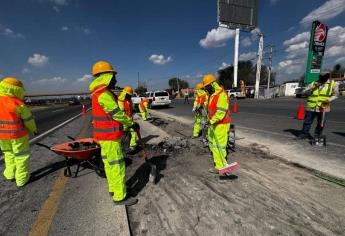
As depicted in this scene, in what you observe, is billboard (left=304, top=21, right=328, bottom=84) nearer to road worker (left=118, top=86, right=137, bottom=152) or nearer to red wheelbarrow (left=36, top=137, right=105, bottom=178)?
road worker (left=118, top=86, right=137, bottom=152)

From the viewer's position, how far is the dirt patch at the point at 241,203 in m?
2.39

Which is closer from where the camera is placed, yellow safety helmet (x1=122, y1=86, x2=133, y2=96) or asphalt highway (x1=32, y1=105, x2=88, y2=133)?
yellow safety helmet (x1=122, y1=86, x2=133, y2=96)

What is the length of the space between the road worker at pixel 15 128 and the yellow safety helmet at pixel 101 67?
1.76 meters

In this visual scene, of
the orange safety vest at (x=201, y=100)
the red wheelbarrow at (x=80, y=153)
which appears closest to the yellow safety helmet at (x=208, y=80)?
the red wheelbarrow at (x=80, y=153)

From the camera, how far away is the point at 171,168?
14.4 ft

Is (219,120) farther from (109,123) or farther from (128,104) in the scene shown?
(128,104)

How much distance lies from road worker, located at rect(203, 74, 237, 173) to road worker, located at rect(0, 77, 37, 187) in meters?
3.37

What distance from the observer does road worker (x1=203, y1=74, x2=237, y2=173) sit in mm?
3643

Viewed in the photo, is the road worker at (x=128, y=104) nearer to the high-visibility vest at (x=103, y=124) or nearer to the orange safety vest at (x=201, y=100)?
the orange safety vest at (x=201, y=100)

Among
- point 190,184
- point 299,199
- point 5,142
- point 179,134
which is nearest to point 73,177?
point 5,142

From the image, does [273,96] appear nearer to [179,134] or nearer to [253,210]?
[179,134]

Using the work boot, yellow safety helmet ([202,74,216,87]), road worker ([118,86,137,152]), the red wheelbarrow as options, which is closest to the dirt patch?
the work boot

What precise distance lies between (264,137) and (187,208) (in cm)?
506

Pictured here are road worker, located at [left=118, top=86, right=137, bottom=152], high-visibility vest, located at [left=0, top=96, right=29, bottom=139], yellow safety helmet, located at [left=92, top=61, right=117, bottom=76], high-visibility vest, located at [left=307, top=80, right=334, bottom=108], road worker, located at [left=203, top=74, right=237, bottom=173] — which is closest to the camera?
yellow safety helmet, located at [left=92, top=61, right=117, bottom=76]
